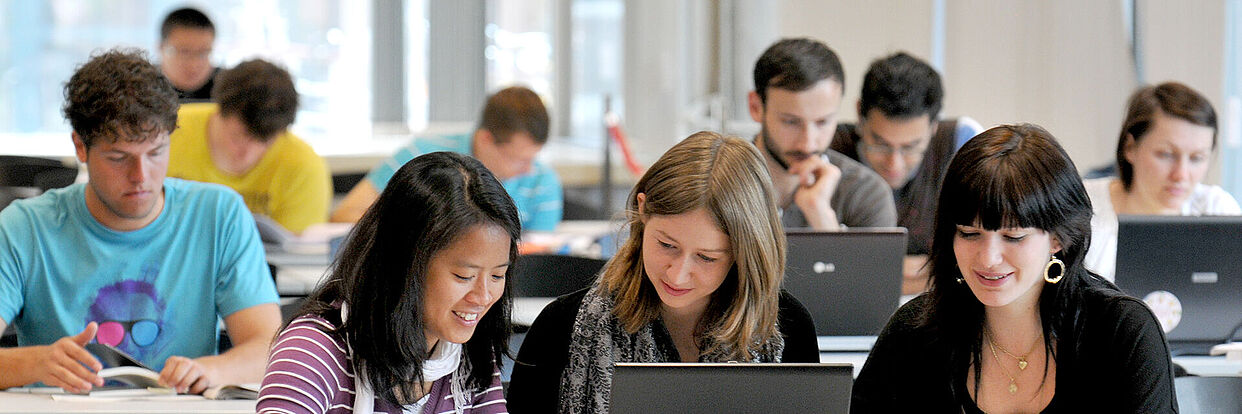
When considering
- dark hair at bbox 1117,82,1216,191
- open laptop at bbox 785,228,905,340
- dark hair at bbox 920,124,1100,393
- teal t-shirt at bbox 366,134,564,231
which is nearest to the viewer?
dark hair at bbox 920,124,1100,393

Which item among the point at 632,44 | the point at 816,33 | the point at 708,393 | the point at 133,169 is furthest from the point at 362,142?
the point at 708,393

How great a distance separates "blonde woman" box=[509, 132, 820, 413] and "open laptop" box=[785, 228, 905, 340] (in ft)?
1.54

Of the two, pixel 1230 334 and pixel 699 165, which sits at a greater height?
pixel 699 165

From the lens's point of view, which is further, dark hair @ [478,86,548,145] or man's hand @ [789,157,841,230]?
dark hair @ [478,86,548,145]

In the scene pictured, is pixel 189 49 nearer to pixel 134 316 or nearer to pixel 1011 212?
pixel 134 316

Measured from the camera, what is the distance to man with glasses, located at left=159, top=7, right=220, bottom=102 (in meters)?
5.62

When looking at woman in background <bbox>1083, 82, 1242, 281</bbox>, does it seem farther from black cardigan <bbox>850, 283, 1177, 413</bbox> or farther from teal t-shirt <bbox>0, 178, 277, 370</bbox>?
teal t-shirt <bbox>0, 178, 277, 370</bbox>

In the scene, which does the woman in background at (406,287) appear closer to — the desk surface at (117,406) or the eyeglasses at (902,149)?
the desk surface at (117,406)

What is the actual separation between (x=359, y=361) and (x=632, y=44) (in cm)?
457

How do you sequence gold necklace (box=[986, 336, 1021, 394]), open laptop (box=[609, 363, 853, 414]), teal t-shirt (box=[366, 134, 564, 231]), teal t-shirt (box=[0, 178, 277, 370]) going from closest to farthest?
open laptop (box=[609, 363, 853, 414]) < gold necklace (box=[986, 336, 1021, 394]) < teal t-shirt (box=[0, 178, 277, 370]) < teal t-shirt (box=[366, 134, 564, 231])

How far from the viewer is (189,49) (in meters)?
5.66

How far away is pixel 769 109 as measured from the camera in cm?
308

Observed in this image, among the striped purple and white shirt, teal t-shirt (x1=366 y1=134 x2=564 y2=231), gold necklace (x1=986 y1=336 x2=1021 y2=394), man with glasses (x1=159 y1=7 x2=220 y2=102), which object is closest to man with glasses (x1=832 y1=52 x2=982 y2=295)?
teal t-shirt (x1=366 y1=134 x2=564 y2=231)

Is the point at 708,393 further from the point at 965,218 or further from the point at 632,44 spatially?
the point at 632,44
